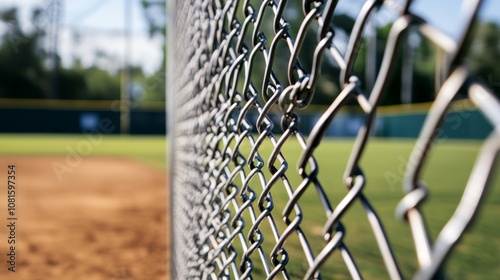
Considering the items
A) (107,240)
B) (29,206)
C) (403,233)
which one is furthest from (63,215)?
(403,233)

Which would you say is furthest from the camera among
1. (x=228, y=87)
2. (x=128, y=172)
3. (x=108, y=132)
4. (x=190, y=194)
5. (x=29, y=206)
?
(x=108, y=132)

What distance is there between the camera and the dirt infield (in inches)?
121

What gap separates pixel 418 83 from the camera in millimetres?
22938

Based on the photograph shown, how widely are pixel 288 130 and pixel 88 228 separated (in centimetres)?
389

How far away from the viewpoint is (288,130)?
0.73 metres

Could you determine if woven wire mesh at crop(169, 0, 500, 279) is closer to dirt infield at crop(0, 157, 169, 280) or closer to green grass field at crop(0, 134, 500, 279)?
green grass field at crop(0, 134, 500, 279)

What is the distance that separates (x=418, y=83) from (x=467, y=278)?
858 inches

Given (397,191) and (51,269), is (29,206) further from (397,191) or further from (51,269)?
(397,191)

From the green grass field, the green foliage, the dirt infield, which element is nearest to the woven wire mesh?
the green grass field

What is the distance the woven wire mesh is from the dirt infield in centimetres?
139

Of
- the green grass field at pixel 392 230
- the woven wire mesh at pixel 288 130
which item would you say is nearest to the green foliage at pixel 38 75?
the green grass field at pixel 392 230

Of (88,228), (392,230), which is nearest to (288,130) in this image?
(392,230)

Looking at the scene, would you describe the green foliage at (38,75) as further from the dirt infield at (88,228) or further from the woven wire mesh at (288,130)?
the woven wire mesh at (288,130)

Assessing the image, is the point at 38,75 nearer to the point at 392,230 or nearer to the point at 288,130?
the point at 392,230
